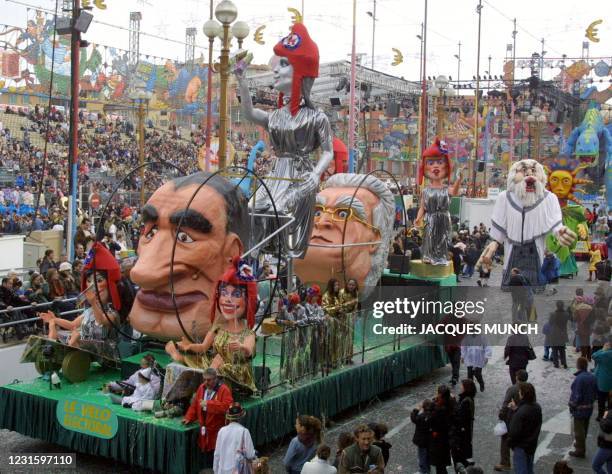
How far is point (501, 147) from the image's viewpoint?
182ft

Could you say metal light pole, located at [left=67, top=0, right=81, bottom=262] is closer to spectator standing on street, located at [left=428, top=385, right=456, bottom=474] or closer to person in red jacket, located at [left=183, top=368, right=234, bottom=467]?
person in red jacket, located at [left=183, top=368, right=234, bottom=467]

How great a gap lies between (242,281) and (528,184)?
4.93m

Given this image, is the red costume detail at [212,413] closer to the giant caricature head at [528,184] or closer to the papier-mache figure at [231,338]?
the papier-mache figure at [231,338]

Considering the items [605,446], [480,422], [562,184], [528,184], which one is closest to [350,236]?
[528,184]

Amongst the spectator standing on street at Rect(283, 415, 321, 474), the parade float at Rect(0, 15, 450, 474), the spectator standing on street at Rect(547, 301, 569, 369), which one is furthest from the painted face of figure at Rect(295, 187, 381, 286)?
the spectator standing on street at Rect(283, 415, 321, 474)

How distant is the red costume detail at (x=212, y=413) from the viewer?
7.05 m

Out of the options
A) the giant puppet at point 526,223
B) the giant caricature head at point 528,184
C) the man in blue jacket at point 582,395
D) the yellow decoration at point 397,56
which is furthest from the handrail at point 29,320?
the yellow decoration at point 397,56

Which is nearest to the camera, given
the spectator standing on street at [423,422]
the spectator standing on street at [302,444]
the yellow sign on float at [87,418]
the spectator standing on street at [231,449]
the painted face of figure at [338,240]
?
the spectator standing on street at [302,444]

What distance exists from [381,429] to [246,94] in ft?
16.4

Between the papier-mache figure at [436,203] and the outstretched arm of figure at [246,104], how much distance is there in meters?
4.31

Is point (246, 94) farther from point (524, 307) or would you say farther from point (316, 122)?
point (524, 307)

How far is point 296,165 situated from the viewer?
10.5m

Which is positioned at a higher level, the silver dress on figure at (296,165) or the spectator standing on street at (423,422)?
the silver dress on figure at (296,165)

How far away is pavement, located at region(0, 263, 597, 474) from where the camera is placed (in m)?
8.09
